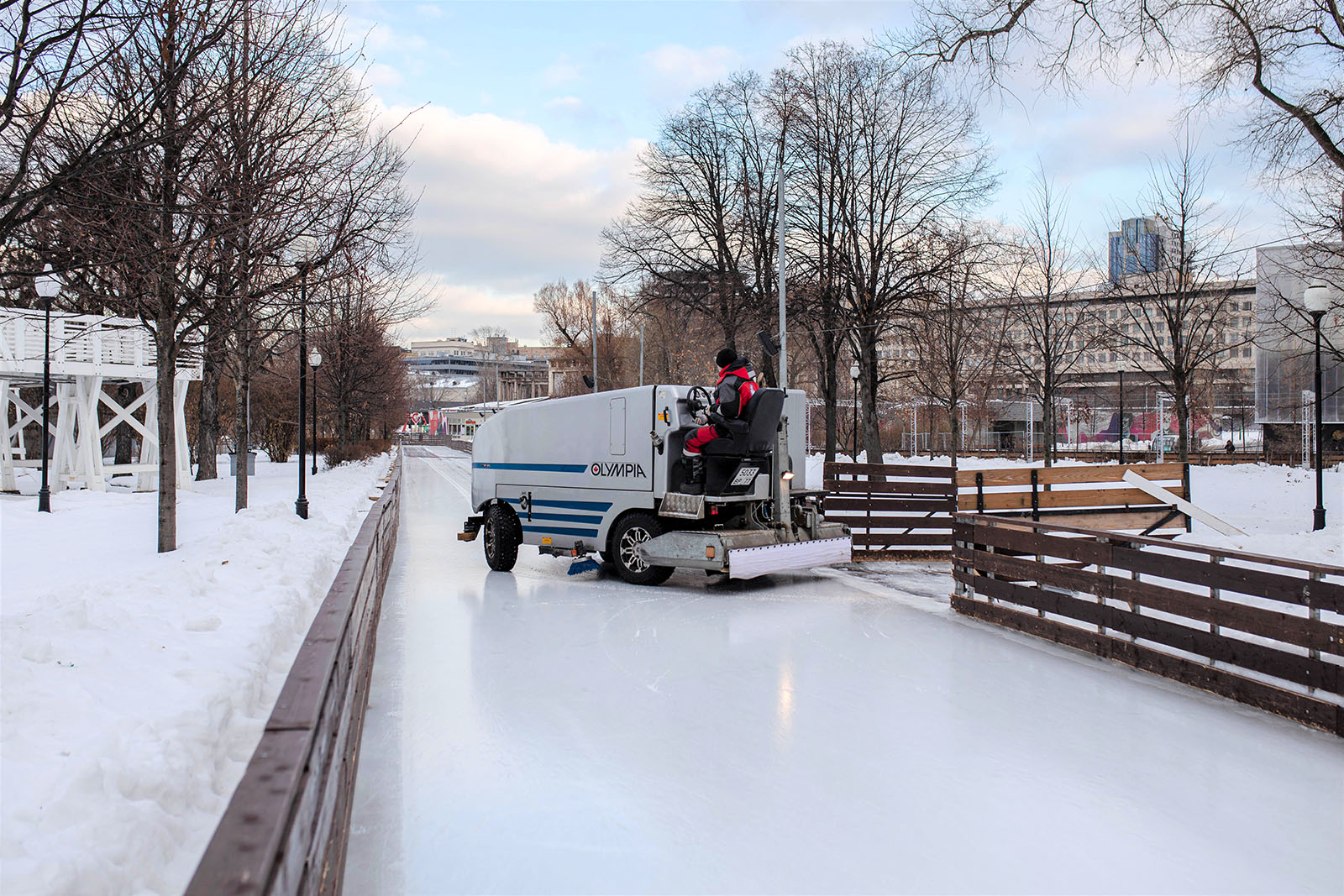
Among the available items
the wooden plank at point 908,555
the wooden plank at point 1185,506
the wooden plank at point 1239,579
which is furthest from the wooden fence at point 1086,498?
the wooden plank at point 1239,579

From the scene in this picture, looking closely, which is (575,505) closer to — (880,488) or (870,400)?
(880,488)

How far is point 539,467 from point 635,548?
205 cm

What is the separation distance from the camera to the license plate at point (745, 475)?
33.4 feet

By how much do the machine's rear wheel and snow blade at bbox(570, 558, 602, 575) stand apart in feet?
3.06

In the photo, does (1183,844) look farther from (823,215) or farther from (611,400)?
(823,215)

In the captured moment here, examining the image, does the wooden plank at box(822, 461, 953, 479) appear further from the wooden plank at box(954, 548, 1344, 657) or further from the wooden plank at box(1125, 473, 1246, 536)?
the wooden plank at box(954, 548, 1344, 657)

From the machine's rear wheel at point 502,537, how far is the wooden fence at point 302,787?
7.25m

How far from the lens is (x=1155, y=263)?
24344 mm

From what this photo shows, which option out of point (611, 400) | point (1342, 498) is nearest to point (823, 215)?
point (1342, 498)

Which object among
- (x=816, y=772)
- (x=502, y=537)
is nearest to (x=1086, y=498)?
(x=502, y=537)

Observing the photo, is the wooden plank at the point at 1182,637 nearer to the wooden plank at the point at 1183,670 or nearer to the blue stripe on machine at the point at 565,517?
the wooden plank at the point at 1183,670

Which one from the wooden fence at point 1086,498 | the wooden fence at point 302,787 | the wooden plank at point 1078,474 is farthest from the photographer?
the wooden plank at point 1078,474

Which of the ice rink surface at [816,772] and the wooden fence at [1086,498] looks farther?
the wooden fence at [1086,498]

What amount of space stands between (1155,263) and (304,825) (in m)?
27.3
